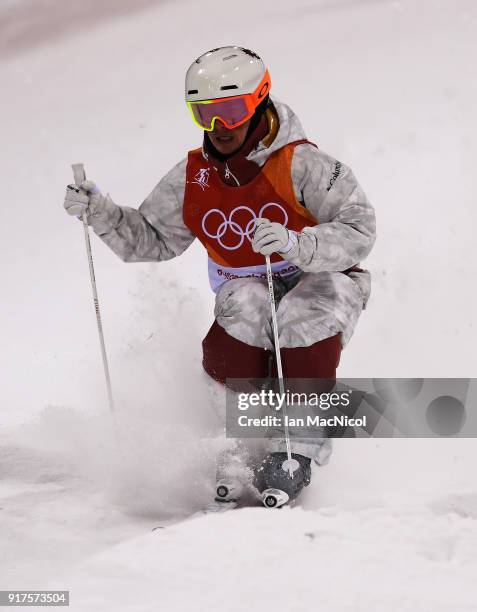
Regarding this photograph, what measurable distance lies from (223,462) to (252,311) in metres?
0.39

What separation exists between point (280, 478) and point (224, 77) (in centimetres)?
97

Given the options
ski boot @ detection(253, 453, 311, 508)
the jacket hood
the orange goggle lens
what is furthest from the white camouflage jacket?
ski boot @ detection(253, 453, 311, 508)

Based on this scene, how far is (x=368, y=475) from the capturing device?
247cm

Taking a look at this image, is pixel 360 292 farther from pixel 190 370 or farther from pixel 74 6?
pixel 74 6

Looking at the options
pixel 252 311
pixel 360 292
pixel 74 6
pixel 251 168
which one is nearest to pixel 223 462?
pixel 252 311

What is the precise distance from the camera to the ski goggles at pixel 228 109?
2225 millimetres

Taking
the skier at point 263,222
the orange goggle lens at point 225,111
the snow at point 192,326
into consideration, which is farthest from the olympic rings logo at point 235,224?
the snow at point 192,326

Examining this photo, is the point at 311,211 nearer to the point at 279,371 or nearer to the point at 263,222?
the point at 263,222

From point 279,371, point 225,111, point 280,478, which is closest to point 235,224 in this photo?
point 225,111

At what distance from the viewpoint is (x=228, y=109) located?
87.7 inches

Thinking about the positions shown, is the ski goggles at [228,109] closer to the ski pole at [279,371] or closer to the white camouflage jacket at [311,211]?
the white camouflage jacket at [311,211]

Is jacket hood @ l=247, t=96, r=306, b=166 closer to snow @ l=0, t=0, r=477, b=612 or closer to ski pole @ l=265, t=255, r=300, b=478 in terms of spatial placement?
ski pole @ l=265, t=255, r=300, b=478

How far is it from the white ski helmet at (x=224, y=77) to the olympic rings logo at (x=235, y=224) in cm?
27

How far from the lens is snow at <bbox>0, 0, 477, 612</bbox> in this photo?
179 cm
